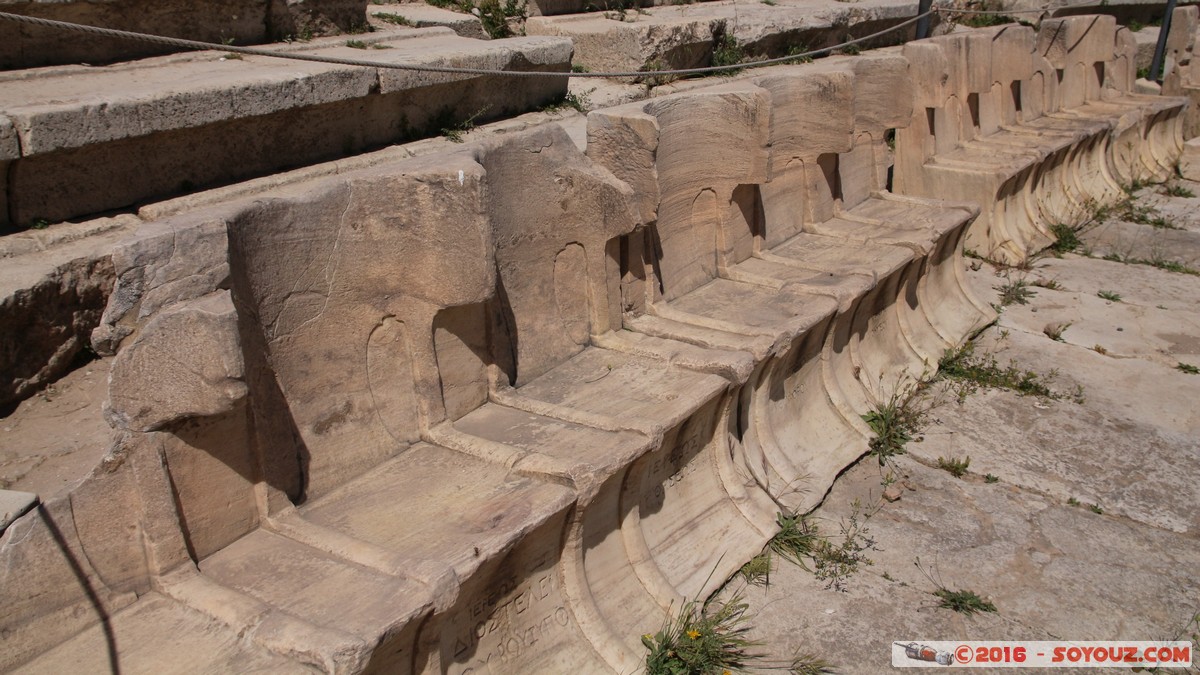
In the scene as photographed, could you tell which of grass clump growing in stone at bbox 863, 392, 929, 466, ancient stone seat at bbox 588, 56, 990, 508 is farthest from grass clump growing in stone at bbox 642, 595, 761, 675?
grass clump growing in stone at bbox 863, 392, 929, 466

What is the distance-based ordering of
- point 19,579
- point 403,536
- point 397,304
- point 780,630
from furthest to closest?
point 780,630 → point 397,304 → point 403,536 → point 19,579

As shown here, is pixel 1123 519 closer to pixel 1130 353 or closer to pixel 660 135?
pixel 1130 353

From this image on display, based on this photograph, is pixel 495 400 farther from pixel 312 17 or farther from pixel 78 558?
pixel 312 17

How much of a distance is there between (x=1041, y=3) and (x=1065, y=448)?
10.2m

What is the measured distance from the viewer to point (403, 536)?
2.99 metres

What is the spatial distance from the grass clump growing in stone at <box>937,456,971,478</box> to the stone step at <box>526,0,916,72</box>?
385 cm

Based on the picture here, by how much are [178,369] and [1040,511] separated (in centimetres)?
381

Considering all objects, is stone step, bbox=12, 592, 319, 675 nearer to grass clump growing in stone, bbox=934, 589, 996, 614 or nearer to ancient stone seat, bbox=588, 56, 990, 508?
ancient stone seat, bbox=588, 56, 990, 508

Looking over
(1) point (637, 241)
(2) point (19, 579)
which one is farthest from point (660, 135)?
(2) point (19, 579)

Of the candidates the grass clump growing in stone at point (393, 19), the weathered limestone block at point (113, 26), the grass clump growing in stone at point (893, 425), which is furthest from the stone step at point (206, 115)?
the grass clump growing in stone at point (893, 425)

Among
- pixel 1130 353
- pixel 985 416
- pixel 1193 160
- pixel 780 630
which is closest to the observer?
pixel 780 630

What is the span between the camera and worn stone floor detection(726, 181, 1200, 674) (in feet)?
12.7

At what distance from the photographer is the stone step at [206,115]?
13.4ft

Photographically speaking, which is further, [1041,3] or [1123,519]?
[1041,3]
